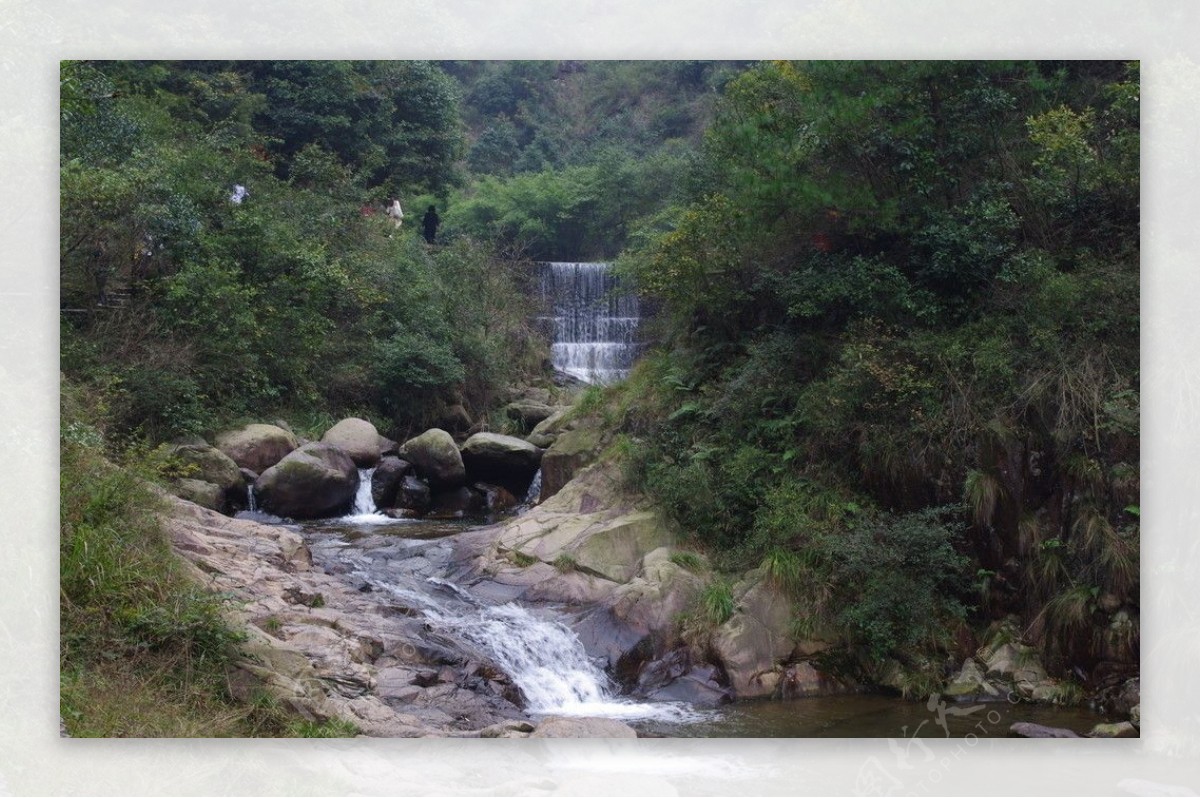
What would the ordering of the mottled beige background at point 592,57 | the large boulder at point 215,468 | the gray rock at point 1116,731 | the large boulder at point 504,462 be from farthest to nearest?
the large boulder at point 504,462, the large boulder at point 215,468, the gray rock at point 1116,731, the mottled beige background at point 592,57

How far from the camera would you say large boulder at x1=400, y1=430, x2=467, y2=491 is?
1254cm

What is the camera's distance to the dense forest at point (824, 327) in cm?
682

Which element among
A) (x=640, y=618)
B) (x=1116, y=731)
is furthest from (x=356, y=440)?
(x=1116, y=731)

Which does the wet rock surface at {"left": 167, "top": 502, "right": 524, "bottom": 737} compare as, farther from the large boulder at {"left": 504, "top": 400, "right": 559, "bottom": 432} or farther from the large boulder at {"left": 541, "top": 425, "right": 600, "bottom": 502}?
the large boulder at {"left": 504, "top": 400, "right": 559, "bottom": 432}

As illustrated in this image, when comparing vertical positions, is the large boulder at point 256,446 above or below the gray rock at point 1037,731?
above

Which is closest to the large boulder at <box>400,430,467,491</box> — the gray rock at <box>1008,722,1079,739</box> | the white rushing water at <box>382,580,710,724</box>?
the white rushing water at <box>382,580,710,724</box>

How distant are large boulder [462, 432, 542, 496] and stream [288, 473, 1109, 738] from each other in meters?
3.09

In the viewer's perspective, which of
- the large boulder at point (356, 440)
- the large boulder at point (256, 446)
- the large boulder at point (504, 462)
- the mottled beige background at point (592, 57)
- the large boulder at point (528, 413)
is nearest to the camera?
the mottled beige background at point (592, 57)

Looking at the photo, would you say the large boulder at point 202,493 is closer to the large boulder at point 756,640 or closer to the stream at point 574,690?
the stream at point 574,690

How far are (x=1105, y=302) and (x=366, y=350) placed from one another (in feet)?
31.5

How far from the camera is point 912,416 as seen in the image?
Result: 7.65 metres

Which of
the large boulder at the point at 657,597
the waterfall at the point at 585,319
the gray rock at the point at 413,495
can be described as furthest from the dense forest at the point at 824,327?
the waterfall at the point at 585,319

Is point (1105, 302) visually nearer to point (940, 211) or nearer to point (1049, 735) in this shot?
point (940, 211)

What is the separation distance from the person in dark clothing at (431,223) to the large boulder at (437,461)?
4483 millimetres
